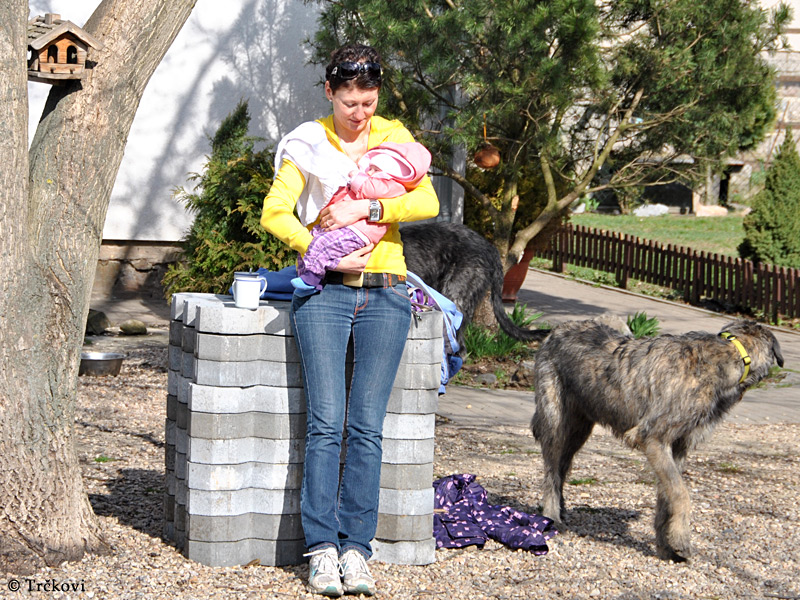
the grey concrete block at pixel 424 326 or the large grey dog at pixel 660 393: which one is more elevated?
the grey concrete block at pixel 424 326

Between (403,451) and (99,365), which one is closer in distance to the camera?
(403,451)

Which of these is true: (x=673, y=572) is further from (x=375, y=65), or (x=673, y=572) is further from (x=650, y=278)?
(x=650, y=278)

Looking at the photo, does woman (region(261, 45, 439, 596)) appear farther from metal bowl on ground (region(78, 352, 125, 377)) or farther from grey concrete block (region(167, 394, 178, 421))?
metal bowl on ground (region(78, 352, 125, 377))

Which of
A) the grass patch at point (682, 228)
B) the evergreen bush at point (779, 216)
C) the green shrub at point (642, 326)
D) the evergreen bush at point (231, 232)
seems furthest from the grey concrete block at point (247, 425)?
the grass patch at point (682, 228)

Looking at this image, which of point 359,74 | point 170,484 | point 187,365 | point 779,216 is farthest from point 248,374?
point 779,216

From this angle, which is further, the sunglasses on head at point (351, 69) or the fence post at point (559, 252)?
the fence post at point (559, 252)

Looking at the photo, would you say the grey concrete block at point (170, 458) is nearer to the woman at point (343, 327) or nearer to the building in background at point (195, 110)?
the woman at point (343, 327)

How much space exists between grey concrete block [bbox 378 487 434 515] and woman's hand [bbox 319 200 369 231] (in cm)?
125

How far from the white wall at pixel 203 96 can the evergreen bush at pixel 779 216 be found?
7852mm

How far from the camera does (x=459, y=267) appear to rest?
30.2 feet

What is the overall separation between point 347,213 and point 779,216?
13634 mm

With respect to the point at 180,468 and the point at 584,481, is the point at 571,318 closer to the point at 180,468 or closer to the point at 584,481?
the point at 584,481

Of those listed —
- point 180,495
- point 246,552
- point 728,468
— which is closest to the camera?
point 246,552

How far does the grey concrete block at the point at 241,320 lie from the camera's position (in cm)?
411
